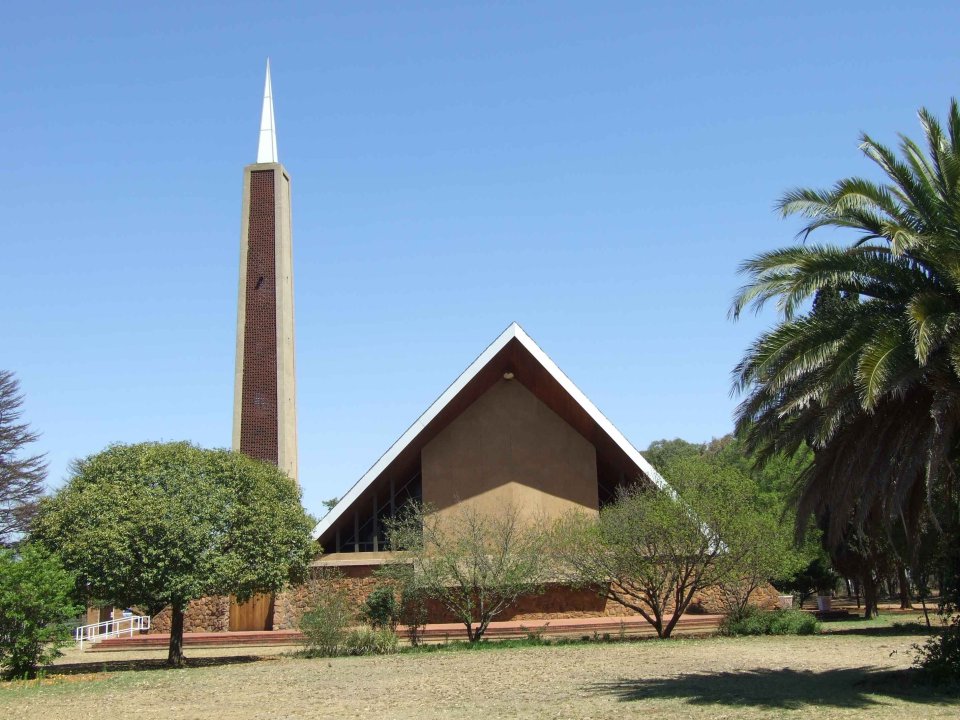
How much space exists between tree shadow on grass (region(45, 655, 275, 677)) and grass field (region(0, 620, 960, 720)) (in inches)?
4.5

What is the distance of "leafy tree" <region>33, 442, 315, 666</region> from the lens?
712 inches

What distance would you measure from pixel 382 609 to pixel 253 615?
6.25m

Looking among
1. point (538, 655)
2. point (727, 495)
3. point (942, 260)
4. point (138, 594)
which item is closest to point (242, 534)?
point (138, 594)

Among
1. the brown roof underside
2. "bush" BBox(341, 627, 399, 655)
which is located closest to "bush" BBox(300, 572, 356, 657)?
"bush" BBox(341, 627, 399, 655)

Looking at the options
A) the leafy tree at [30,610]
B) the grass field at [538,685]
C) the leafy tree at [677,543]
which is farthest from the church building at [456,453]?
the leafy tree at [30,610]

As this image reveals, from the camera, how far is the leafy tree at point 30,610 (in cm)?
1639

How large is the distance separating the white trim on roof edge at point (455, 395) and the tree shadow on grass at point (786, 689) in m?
12.4

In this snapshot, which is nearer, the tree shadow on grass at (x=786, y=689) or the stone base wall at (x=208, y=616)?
the tree shadow on grass at (x=786, y=689)

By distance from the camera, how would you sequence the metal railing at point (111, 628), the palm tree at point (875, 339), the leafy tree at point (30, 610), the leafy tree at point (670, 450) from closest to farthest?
the palm tree at point (875, 339) < the leafy tree at point (30, 610) < the metal railing at point (111, 628) < the leafy tree at point (670, 450)

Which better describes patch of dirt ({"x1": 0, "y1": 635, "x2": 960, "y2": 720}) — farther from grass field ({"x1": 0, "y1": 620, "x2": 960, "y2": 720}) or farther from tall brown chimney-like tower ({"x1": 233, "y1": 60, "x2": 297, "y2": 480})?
tall brown chimney-like tower ({"x1": 233, "y1": 60, "x2": 297, "y2": 480})

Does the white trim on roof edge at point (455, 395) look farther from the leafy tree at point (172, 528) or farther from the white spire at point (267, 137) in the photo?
the white spire at point (267, 137)

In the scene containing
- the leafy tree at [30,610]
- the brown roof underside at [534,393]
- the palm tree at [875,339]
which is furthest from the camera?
the brown roof underside at [534,393]

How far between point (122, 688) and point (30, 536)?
5004 mm

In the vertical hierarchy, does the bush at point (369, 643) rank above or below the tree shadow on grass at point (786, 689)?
above
